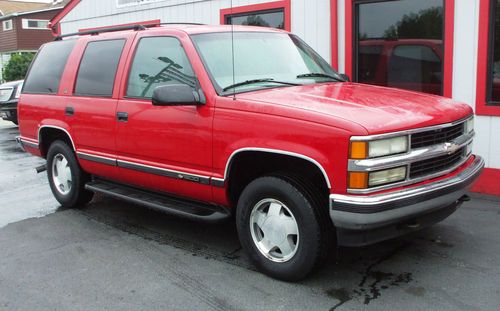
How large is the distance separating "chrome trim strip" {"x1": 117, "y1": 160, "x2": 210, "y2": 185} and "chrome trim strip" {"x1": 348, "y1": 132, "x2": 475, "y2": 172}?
138 centimetres

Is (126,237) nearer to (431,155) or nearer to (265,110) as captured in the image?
(265,110)

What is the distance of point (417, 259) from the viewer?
14.2ft

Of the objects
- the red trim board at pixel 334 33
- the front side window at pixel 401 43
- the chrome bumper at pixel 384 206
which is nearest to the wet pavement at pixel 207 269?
the chrome bumper at pixel 384 206

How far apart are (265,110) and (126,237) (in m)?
2.16

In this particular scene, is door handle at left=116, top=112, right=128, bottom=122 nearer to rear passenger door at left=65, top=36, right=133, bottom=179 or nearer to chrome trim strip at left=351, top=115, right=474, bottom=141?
rear passenger door at left=65, top=36, right=133, bottom=179

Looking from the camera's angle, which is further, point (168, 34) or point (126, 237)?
point (126, 237)

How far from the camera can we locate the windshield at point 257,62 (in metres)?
4.39

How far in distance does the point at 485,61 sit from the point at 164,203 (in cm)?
411

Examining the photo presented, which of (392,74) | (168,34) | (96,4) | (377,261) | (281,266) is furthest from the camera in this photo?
(96,4)

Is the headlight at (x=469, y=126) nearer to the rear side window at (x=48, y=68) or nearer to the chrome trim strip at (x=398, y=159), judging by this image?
the chrome trim strip at (x=398, y=159)

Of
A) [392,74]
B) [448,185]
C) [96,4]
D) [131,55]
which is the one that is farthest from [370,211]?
[96,4]

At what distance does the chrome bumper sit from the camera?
133 inches

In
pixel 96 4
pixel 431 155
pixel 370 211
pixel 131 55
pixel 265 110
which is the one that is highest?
pixel 96 4

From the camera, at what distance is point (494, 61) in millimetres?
Answer: 6203
